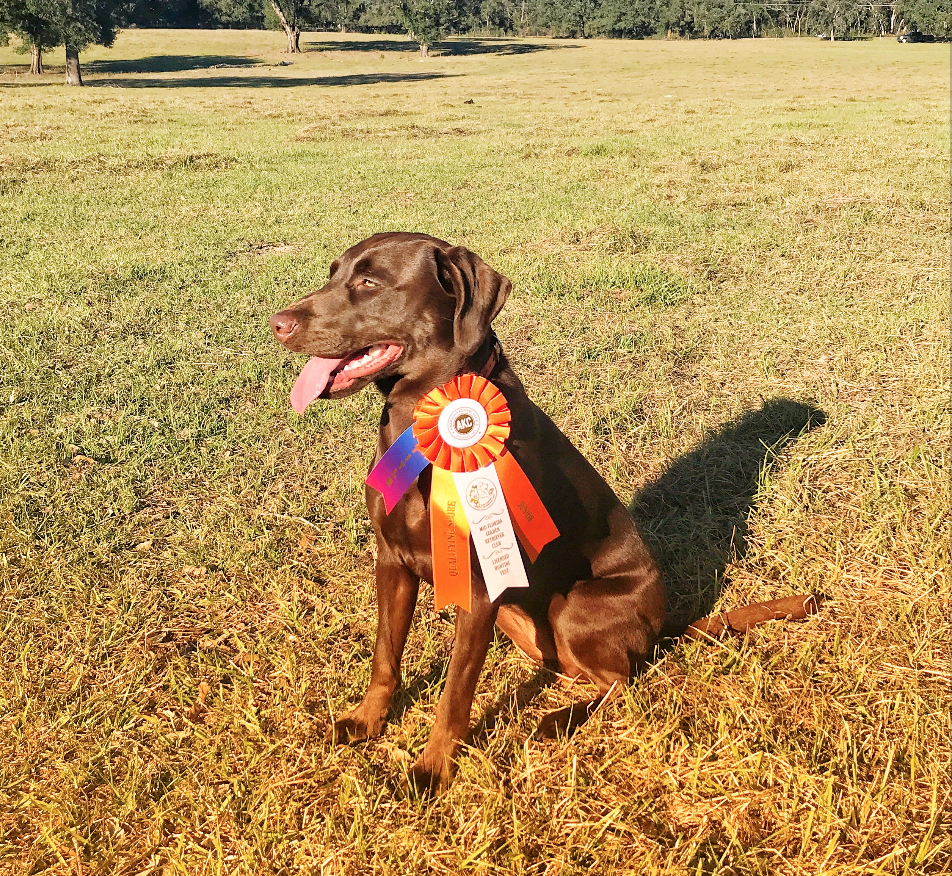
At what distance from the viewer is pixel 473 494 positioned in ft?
6.24

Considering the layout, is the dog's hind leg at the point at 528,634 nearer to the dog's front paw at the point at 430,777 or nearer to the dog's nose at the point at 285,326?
the dog's front paw at the point at 430,777

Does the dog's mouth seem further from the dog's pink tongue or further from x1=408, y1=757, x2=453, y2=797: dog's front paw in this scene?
x1=408, y1=757, x2=453, y2=797: dog's front paw

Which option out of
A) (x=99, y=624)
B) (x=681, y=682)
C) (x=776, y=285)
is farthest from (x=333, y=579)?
(x=776, y=285)

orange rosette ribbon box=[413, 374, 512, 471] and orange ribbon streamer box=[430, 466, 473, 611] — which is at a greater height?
orange rosette ribbon box=[413, 374, 512, 471]

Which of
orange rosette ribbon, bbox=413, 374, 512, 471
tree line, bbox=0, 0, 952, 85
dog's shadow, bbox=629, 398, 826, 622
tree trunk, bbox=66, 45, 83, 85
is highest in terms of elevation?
tree line, bbox=0, 0, 952, 85

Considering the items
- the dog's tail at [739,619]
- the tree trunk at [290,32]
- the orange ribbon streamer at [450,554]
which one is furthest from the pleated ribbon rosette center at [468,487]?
the tree trunk at [290,32]

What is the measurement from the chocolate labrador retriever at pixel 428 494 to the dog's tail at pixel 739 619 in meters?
0.23

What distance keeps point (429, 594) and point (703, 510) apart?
133 centimetres

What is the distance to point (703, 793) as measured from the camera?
1.95 m

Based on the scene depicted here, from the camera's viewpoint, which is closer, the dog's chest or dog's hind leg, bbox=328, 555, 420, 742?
the dog's chest

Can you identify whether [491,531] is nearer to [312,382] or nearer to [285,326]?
[312,382]

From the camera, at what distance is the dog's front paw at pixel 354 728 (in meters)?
2.14

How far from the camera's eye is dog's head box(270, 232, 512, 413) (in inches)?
78.6

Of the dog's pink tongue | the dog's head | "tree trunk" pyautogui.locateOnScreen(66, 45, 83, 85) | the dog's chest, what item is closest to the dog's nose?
the dog's head
